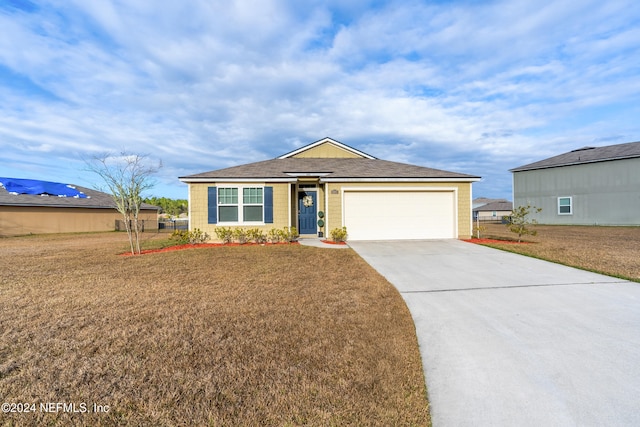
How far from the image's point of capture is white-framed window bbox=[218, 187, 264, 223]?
12.0 metres

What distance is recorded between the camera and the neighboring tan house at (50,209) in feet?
66.8

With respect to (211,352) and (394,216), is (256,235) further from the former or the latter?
(211,352)

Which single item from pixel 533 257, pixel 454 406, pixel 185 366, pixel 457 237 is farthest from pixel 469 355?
pixel 457 237

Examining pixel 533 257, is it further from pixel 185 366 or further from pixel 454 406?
pixel 185 366

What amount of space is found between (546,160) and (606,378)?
3090cm

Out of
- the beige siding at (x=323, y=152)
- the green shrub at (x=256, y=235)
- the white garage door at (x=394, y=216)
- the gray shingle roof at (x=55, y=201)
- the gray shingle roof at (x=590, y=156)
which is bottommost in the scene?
the green shrub at (x=256, y=235)

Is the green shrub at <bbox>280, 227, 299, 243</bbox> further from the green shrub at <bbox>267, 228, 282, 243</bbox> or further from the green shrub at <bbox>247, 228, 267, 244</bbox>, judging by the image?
the green shrub at <bbox>247, 228, 267, 244</bbox>

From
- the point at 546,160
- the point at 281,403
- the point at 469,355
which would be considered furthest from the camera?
the point at 546,160

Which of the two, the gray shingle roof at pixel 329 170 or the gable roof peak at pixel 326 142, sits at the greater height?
the gable roof peak at pixel 326 142

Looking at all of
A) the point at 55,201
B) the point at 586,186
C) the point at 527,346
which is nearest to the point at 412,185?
the point at 527,346

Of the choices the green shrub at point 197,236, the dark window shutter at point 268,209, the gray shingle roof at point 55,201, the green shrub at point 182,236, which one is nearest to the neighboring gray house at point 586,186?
the dark window shutter at point 268,209

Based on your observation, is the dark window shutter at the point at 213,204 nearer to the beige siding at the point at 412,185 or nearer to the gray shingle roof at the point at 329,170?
the gray shingle roof at the point at 329,170

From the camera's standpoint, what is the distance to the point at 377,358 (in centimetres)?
304

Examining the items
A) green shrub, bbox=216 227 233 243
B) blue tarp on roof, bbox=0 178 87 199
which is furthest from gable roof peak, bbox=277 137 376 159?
blue tarp on roof, bbox=0 178 87 199
